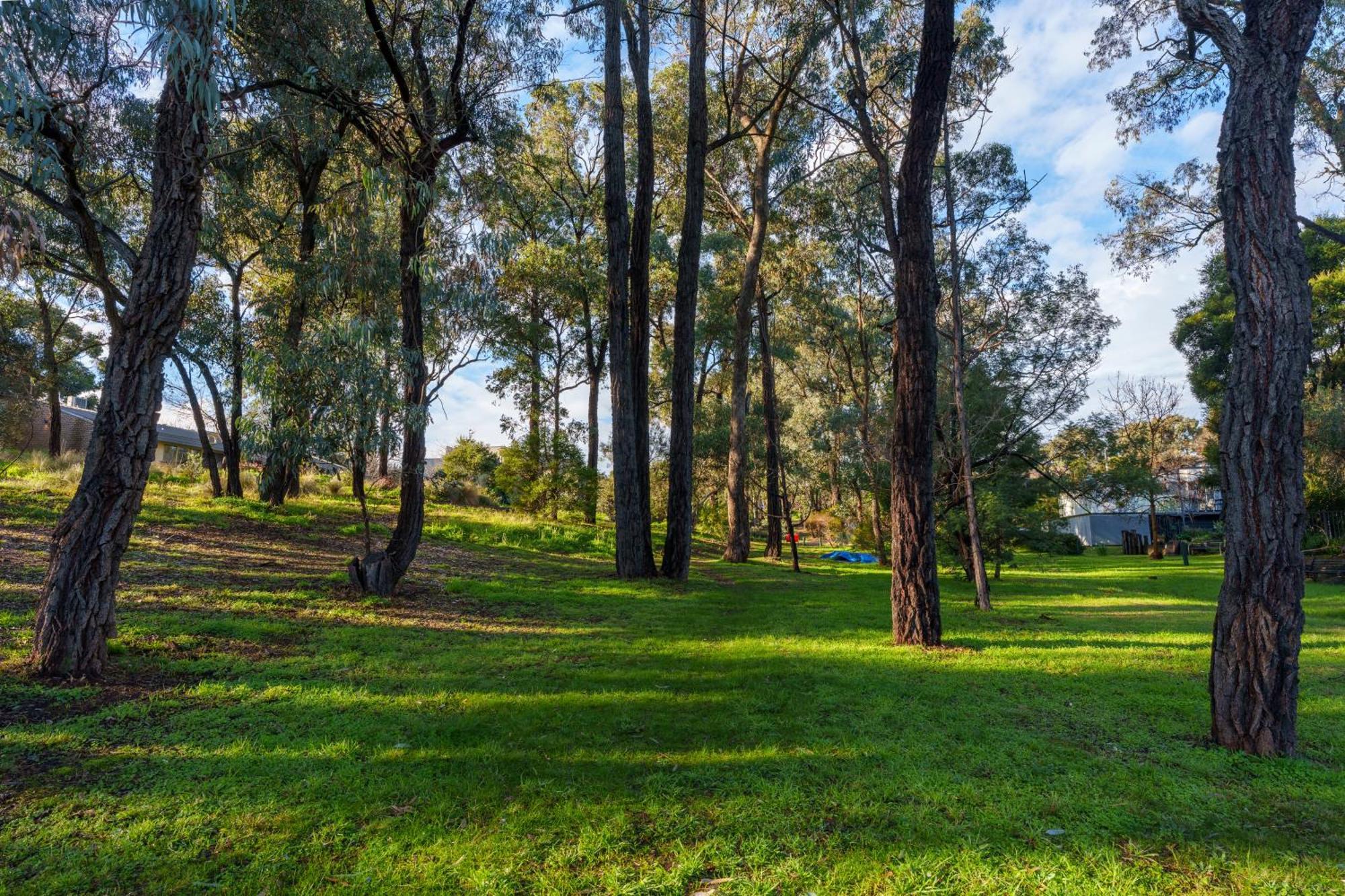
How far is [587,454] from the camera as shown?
2098cm

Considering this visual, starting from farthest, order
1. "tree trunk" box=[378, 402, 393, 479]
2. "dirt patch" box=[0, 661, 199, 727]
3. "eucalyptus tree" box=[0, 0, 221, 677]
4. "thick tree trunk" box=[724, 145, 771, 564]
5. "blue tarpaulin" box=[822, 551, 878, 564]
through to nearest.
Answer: "blue tarpaulin" box=[822, 551, 878, 564] < "thick tree trunk" box=[724, 145, 771, 564] < "tree trunk" box=[378, 402, 393, 479] < "eucalyptus tree" box=[0, 0, 221, 677] < "dirt patch" box=[0, 661, 199, 727]

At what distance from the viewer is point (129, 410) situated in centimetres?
431

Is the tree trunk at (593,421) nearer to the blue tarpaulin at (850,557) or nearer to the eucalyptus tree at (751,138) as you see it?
the eucalyptus tree at (751,138)

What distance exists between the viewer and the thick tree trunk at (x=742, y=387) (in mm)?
15938

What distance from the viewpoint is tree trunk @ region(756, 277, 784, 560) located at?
45.9 feet

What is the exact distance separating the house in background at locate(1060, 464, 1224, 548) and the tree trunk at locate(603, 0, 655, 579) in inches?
1077

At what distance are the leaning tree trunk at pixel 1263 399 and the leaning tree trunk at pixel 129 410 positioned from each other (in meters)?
6.14

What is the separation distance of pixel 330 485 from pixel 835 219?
51.4 feet

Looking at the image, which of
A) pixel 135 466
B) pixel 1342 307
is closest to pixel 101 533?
pixel 135 466

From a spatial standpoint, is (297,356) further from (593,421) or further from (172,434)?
(172,434)

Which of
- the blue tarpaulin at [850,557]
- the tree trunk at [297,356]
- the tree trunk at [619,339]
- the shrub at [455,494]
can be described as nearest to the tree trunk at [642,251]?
the tree trunk at [619,339]

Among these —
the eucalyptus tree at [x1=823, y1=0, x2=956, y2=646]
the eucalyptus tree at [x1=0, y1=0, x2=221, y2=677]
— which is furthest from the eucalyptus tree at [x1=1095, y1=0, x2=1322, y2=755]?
the eucalyptus tree at [x1=0, y1=0, x2=221, y2=677]

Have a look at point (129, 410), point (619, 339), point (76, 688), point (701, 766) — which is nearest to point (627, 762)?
point (701, 766)

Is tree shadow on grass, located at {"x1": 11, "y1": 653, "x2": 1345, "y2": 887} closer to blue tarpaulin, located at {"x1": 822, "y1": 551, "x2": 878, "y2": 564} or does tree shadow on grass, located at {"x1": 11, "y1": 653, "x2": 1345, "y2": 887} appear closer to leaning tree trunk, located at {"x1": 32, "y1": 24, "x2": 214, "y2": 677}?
leaning tree trunk, located at {"x1": 32, "y1": 24, "x2": 214, "y2": 677}
